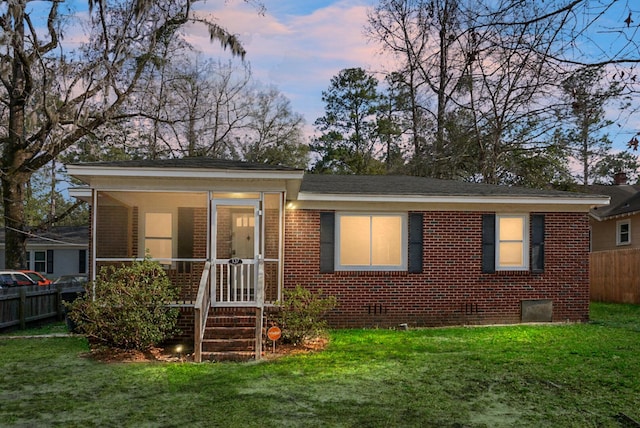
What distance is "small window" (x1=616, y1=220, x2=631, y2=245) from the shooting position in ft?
80.6

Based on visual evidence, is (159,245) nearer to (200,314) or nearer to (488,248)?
(200,314)

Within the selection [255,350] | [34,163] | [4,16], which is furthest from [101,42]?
[255,350]

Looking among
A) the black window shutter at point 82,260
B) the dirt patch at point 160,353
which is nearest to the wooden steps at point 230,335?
the dirt patch at point 160,353

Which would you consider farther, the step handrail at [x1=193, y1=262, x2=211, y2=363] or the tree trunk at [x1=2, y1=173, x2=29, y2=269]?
the tree trunk at [x1=2, y1=173, x2=29, y2=269]

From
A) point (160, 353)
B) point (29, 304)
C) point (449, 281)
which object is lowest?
point (160, 353)

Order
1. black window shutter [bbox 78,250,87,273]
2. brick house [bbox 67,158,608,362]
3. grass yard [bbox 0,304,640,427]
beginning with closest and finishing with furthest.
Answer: grass yard [bbox 0,304,640,427], brick house [bbox 67,158,608,362], black window shutter [bbox 78,250,87,273]

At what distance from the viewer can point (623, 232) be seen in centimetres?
2506

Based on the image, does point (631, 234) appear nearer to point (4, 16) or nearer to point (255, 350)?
point (255, 350)

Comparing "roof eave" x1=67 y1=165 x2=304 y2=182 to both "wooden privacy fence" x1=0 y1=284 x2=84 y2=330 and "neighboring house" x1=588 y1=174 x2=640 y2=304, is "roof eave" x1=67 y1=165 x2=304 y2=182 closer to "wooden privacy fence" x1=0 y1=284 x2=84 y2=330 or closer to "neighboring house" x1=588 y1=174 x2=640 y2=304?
"wooden privacy fence" x1=0 y1=284 x2=84 y2=330

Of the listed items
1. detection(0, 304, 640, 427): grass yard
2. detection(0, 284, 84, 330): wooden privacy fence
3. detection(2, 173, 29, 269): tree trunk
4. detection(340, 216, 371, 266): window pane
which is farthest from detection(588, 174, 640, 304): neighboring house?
detection(2, 173, 29, 269): tree trunk

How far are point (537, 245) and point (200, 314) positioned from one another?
8.16m

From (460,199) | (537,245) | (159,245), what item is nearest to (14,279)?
(159,245)

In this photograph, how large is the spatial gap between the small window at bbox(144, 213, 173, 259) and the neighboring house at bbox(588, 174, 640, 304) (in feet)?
45.5

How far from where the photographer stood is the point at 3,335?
1266cm
